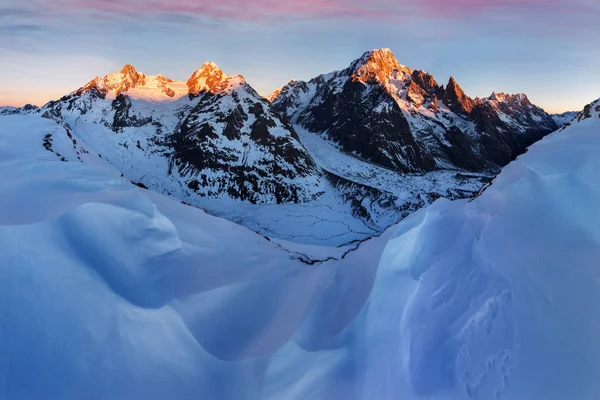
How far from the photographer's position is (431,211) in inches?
507

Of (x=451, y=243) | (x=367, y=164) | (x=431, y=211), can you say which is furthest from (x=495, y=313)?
(x=367, y=164)

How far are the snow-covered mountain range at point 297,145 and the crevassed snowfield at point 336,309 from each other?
43.5 metres

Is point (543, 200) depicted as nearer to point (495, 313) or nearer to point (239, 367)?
point (495, 313)

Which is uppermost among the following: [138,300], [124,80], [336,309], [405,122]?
[138,300]

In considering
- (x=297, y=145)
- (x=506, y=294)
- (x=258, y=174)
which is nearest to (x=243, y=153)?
(x=258, y=174)

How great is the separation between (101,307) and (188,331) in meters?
2.74

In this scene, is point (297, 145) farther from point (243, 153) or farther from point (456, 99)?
point (456, 99)

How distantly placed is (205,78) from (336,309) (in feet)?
565

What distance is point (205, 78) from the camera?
164 m

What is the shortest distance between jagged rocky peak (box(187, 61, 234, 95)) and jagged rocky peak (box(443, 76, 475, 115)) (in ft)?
410

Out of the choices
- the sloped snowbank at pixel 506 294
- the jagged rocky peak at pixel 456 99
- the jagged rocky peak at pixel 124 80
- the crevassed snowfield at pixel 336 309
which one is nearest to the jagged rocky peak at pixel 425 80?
the jagged rocky peak at pixel 456 99

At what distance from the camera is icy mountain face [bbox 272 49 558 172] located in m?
142

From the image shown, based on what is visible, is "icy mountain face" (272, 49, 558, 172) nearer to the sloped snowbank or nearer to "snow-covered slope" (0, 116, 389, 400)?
"snow-covered slope" (0, 116, 389, 400)

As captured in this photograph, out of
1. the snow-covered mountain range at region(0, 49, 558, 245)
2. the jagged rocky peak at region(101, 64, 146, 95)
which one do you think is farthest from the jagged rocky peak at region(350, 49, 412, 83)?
the jagged rocky peak at region(101, 64, 146, 95)
